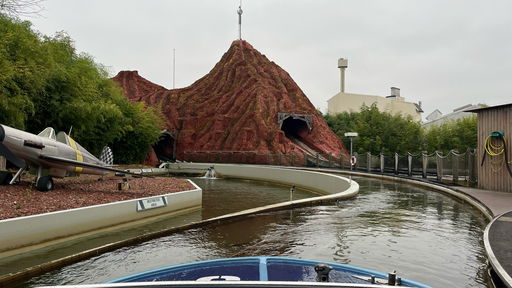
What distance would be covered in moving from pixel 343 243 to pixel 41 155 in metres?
10.7

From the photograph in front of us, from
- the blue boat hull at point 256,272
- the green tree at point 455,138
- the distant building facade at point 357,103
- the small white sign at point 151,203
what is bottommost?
the small white sign at point 151,203

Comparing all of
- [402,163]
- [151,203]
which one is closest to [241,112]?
[402,163]

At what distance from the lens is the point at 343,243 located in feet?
28.2

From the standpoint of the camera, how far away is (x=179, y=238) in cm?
940

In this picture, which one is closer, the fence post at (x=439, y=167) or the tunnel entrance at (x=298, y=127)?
the fence post at (x=439, y=167)

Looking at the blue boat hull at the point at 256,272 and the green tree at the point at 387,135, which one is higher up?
the green tree at the point at 387,135

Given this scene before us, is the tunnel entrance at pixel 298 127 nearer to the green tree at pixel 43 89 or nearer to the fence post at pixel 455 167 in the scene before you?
the green tree at pixel 43 89

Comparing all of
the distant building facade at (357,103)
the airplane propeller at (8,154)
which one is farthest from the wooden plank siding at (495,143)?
the distant building facade at (357,103)

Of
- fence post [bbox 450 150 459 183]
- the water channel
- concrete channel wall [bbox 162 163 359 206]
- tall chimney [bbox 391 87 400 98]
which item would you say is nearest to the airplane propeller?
the water channel

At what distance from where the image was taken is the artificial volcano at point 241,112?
164 ft

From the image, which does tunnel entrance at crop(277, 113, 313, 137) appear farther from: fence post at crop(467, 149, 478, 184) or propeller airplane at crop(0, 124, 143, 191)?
propeller airplane at crop(0, 124, 143, 191)

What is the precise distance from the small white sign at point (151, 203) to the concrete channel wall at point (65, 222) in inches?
1.8

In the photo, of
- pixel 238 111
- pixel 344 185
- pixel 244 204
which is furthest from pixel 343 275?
pixel 238 111

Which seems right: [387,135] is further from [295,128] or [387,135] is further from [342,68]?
[342,68]
